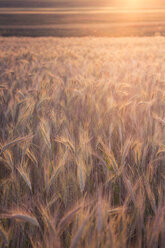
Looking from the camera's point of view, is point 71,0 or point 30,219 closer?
point 30,219

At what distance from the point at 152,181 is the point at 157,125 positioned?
1.26ft

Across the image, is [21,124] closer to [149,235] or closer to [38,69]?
[149,235]

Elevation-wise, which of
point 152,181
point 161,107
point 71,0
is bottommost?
point 152,181

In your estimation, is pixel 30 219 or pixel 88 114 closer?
pixel 30 219

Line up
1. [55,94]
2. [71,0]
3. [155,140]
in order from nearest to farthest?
[155,140] → [55,94] → [71,0]

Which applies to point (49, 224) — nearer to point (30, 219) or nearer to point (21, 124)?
point (30, 219)

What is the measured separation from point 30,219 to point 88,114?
1.08 meters

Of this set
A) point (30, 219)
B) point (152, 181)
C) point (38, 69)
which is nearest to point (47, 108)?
point (152, 181)

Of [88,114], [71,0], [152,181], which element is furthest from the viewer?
[71,0]

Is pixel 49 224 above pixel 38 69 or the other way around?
the other way around

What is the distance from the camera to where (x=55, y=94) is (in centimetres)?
195

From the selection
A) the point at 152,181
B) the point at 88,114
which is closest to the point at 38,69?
the point at 88,114

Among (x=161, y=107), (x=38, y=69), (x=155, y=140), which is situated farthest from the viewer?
(x=38, y=69)

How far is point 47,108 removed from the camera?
1.69 metres
